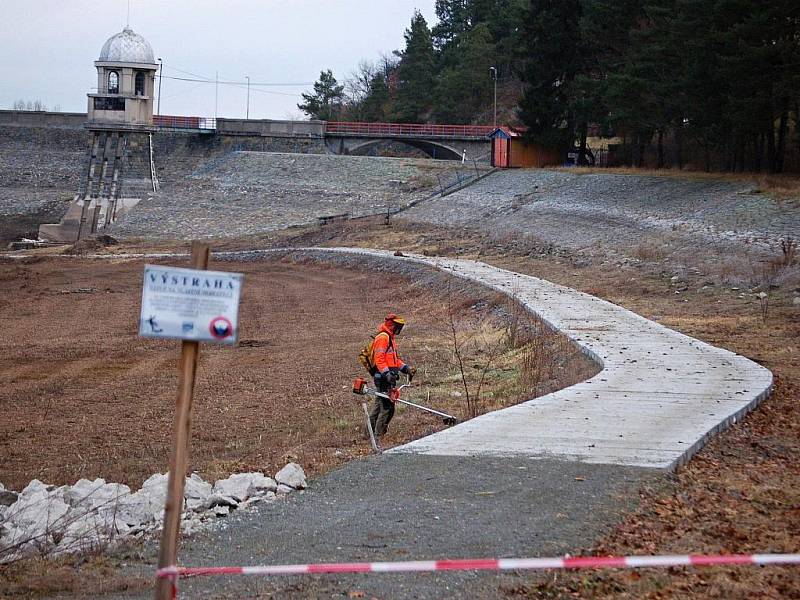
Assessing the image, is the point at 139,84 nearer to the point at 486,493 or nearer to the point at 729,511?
the point at 486,493

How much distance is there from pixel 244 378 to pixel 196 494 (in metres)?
12.1

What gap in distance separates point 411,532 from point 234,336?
9.42 ft

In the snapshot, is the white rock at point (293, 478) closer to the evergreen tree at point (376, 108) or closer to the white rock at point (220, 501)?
the white rock at point (220, 501)

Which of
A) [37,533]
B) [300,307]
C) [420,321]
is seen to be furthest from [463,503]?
[300,307]

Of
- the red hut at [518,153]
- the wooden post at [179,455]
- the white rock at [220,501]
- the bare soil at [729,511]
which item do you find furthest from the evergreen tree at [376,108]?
the wooden post at [179,455]

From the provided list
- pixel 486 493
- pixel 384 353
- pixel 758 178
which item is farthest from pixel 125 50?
pixel 486 493

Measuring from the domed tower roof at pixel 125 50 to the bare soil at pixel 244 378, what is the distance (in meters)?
38.4

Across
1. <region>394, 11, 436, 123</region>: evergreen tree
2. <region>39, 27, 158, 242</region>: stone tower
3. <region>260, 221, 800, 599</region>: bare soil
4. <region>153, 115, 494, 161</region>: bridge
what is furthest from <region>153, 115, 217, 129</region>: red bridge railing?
<region>260, 221, 800, 599</region>: bare soil

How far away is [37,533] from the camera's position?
9.29m

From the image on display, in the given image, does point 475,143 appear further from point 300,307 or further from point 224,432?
point 224,432

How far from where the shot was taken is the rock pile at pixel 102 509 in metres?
9.02

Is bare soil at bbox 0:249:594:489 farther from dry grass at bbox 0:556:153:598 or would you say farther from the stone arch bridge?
the stone arch bridge

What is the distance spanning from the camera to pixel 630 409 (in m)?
13.2

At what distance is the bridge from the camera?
79.6 m
